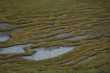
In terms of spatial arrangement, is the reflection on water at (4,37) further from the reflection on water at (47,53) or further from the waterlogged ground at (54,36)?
the reflection on water at (47,53)

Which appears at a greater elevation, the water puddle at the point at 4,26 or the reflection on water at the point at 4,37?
the water puddle at the point at 4,26

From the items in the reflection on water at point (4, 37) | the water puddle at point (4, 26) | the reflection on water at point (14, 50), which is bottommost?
the reflection on water at point (14, 50)

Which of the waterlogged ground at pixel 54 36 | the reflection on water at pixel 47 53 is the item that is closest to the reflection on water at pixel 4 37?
the waterlogged ground at pixel 54 36

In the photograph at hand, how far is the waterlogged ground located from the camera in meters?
1.55

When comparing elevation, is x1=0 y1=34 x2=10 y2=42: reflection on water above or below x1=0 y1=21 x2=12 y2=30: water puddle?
below

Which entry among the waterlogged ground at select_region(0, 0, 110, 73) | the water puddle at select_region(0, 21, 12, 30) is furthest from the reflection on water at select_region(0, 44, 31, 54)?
the water puddle at select_region(0, 21, 12, 30)

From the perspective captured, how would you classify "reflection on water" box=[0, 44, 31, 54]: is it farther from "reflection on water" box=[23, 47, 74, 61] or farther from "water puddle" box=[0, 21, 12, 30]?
"water puddle" box=[0, 21, 12, 30]

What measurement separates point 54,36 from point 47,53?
19 cm

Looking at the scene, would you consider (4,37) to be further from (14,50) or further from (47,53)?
(47,53)

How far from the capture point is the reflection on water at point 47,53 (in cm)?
160

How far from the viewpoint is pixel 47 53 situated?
64.1 inches

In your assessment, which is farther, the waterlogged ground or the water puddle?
the water puddle

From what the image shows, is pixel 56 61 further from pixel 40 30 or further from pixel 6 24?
pixel 6 24

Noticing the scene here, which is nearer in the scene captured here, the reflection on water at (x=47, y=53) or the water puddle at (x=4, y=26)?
the reflection on water at (x=47, y=53)
